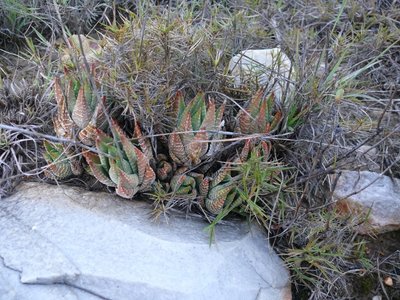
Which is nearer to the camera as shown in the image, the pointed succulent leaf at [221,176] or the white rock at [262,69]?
the pointed succulent leaf at [221,176]

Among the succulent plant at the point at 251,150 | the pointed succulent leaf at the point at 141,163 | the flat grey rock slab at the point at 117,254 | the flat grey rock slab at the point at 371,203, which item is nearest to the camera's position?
the flat grey rock slab at the point at 117,254

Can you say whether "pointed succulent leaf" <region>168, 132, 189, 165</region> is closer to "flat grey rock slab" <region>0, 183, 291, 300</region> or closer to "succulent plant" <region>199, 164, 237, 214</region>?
"succulent plant" <region>199, 164, 237, 214</region>

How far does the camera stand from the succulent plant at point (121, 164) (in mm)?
2258

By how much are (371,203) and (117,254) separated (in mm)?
1189

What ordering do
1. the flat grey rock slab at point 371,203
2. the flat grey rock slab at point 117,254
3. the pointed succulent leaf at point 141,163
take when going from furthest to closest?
the flat grey rock slab at point 371,203, the pointed succulent leaf at point 141,163, the flat grey rock slab at point 117,254

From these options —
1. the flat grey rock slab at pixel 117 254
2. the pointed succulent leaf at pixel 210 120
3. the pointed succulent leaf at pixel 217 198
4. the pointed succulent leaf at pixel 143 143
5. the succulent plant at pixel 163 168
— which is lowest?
the flat grey rock slab at pixel 117 254

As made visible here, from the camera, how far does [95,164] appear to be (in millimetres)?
2322

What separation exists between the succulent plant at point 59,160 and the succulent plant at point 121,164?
12cm

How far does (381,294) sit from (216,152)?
0.98 m

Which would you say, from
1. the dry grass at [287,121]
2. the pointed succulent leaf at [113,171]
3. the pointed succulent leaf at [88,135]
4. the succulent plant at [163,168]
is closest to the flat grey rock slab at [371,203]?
the dry grass at [287,121]

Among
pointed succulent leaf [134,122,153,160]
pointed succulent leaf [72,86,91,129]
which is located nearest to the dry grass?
pointed succulent leaf [134,122,153,160]

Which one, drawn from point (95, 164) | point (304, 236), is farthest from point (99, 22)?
point (304, 236)

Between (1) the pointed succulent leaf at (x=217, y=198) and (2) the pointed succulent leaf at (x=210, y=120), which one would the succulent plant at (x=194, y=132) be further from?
(1) the pointed succulent leaf at (x=217, y=198)

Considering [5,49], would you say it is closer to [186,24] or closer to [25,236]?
[186,24]
